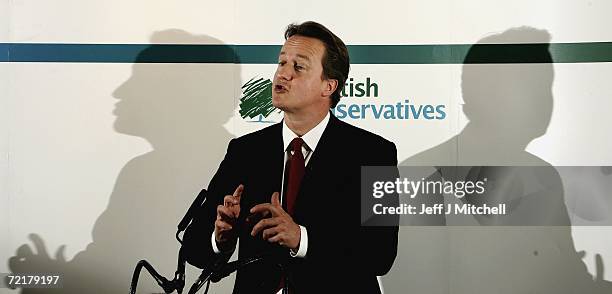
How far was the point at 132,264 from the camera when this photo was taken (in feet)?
8.80

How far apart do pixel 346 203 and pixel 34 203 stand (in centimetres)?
119

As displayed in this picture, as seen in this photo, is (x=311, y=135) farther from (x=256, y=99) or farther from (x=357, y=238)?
(x=357, y=238)

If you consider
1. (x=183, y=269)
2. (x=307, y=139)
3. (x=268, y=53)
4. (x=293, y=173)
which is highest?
(x=268, y=53)

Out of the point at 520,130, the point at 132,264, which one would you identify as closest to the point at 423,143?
the point at 520,130

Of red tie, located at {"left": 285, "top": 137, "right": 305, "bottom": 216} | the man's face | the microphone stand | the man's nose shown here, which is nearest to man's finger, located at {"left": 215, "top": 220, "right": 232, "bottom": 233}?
the microphone stand

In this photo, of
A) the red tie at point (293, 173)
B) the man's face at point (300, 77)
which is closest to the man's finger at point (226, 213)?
the red tie at point (293, 173)

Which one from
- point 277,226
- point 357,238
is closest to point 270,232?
point 277,226

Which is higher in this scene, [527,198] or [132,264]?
[527,198]

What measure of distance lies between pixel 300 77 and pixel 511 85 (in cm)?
79

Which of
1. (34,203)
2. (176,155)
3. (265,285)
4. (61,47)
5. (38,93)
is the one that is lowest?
(265,285)

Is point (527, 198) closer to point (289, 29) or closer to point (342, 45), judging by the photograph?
point (342, 45)

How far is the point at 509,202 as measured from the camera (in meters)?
2.63

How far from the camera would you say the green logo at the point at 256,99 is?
8.73 feet

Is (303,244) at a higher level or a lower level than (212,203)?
lower
